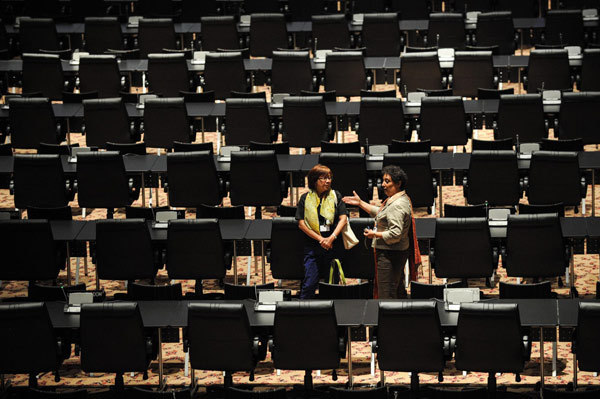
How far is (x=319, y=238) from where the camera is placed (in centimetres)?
1134

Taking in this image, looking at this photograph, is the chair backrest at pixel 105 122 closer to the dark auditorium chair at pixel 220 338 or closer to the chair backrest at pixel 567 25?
the dark auditorium chair at pixel 220 338

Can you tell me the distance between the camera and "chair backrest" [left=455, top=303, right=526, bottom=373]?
31.3 feet

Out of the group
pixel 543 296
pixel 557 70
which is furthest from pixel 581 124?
pixel 543 296

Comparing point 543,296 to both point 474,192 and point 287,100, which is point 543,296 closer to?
point 474,192

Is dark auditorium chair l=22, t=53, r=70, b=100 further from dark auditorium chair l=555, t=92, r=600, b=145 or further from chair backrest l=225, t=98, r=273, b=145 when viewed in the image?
dark auditorium chair l=555, t=92, r=600, b=145

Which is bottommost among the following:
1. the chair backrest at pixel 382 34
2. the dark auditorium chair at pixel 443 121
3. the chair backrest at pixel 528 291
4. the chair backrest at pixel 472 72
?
the chair backrest at pixel 528 291

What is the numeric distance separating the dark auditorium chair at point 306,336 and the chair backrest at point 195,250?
2197 millimetres

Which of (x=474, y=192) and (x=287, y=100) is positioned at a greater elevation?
(x=287, y=100)

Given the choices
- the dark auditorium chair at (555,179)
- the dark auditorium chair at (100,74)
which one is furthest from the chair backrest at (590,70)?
the dark auditorium chair at (100,74)

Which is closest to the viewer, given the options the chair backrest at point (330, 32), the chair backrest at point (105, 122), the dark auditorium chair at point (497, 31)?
the chair backrest at point (105, 122)

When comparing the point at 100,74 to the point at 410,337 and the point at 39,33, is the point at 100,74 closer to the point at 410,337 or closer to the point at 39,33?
the point at 39,33

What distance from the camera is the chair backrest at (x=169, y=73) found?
54.7 feet

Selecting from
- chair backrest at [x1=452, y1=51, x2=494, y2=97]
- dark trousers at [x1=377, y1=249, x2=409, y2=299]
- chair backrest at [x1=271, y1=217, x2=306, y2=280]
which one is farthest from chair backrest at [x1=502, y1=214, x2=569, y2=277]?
chair backrest at [x1=452, y1=51, x2=494, y2=97]

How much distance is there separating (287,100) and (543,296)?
207 inches
